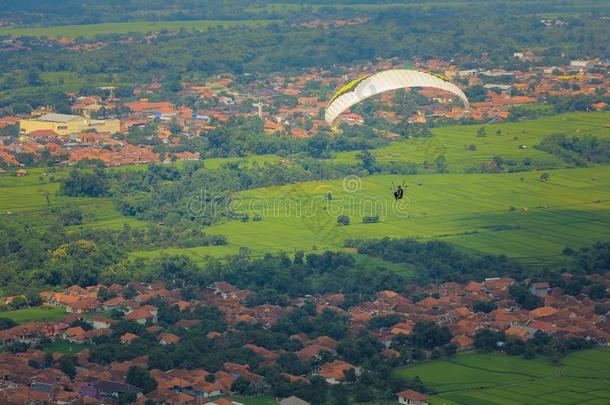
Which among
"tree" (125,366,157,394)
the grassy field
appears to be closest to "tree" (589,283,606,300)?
the grassy field

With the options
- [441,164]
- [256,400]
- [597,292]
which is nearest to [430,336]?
[256,400]

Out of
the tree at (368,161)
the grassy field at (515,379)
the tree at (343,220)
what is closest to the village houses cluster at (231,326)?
the grassy field at (515,379)

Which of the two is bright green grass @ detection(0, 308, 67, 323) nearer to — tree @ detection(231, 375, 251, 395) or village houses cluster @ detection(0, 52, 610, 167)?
tree @ detection(231, 375, 251, 395)

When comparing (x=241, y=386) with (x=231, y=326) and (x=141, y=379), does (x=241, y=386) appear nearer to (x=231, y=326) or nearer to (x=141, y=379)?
(x=141, y=379)

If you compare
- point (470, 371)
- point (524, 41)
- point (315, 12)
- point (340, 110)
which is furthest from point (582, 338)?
point (315, 12)

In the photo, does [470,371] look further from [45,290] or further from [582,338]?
[45,290]

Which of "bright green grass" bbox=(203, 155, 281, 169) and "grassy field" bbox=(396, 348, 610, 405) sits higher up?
"bright green grass" bbox=(203, 155, 281, 169)
